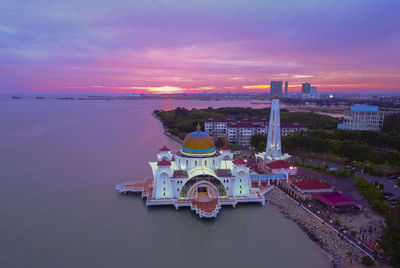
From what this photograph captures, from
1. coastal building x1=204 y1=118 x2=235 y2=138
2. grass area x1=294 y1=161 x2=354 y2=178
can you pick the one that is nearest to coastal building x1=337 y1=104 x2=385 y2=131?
coastal building x1=204 y1=118 x2=235 y2=138

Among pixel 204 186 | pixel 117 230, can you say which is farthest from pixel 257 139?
pixel 117 230

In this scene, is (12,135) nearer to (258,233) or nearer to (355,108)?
(258,233)

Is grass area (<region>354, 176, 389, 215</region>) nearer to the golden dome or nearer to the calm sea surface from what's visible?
the calm sea surface

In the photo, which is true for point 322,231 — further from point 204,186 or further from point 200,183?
point 200,183

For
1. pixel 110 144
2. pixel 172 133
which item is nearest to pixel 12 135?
pixel 110 144

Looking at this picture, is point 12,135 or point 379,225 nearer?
point 379,225
